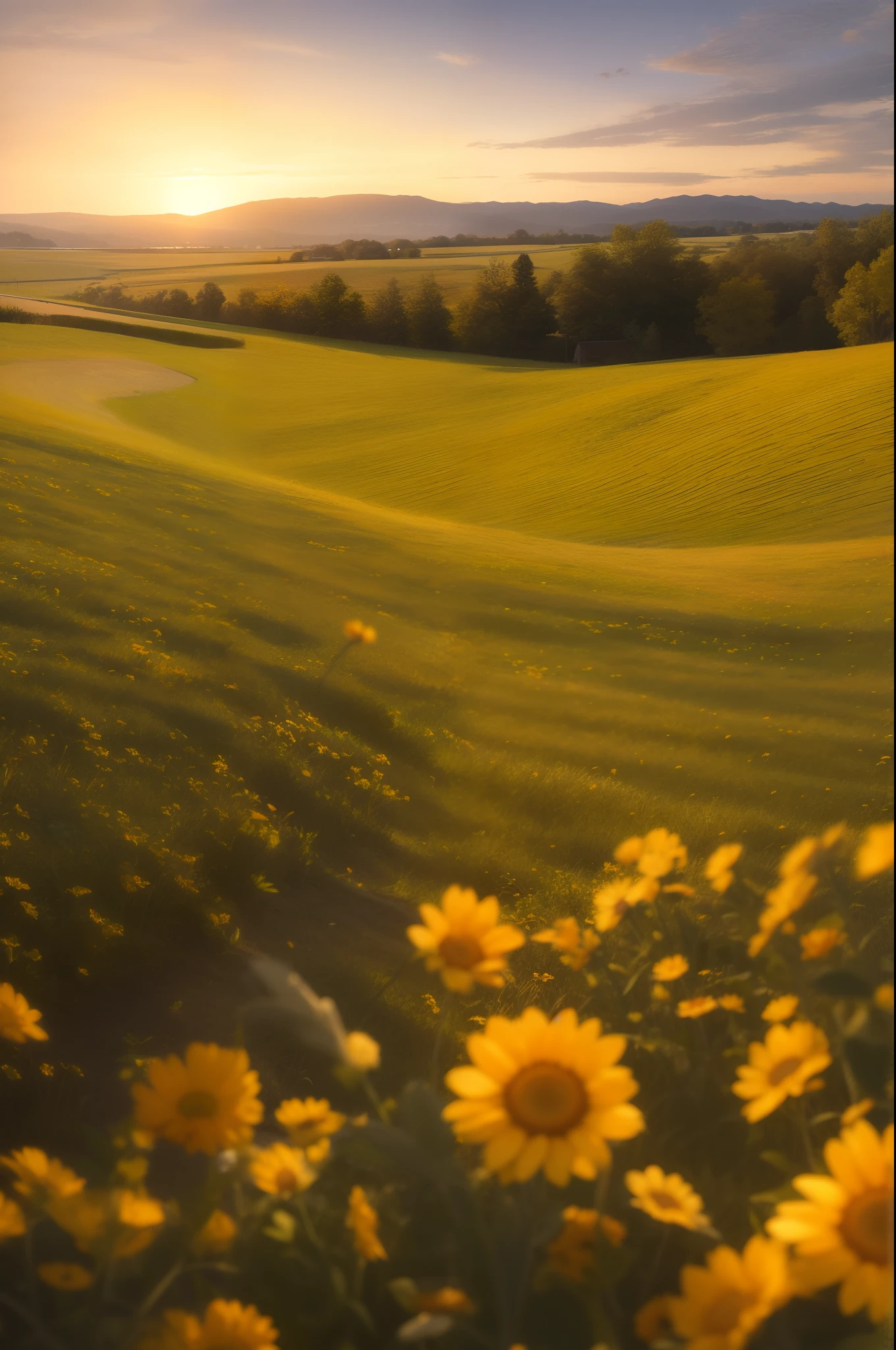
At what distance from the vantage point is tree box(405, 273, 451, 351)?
4320mm

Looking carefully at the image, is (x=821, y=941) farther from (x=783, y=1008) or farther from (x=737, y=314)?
(x=737, y=314)

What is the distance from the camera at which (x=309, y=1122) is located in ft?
5.14

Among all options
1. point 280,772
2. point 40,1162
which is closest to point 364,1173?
point 40,1162

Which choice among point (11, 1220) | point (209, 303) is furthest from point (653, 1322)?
point (209, 303)

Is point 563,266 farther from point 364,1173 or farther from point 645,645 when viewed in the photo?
point 364,1173

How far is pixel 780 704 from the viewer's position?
88.1 inches

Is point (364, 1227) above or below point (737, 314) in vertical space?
below

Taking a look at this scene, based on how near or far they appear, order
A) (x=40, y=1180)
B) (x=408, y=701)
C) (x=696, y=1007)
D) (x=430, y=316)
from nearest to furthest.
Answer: (x=40, y=1180), (x=696, y=1007), (x=408, y=701), (x=430, y=316)

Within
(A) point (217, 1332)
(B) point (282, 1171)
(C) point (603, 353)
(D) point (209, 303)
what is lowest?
(A) point (217, 1332)

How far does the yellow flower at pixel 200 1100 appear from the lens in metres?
1.43

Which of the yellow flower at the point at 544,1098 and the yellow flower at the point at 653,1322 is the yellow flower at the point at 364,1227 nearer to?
the yellow flower at the point at 544,1098

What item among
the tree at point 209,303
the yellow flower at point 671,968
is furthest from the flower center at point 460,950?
the tree at point 209,303

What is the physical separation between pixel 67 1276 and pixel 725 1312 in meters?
0.98

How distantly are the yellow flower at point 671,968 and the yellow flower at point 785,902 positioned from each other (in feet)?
0.86
